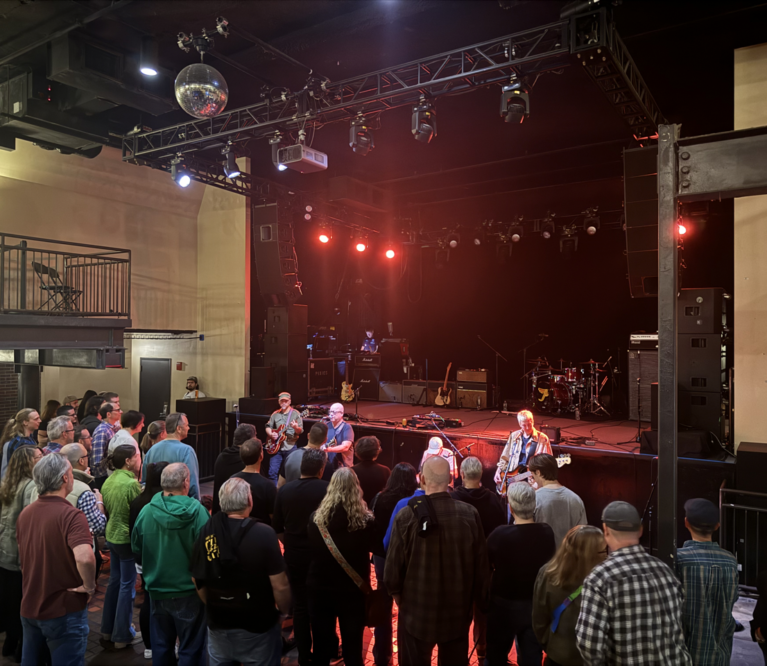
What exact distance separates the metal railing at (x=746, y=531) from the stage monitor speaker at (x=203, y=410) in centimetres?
832

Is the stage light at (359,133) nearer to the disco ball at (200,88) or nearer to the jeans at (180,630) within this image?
the disco ball at (200,88)

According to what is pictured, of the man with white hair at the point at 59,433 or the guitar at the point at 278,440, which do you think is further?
the guitar at the point at 278,440

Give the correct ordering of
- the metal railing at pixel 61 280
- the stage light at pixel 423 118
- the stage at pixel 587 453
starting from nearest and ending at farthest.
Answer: the stage at pixel 587 453 → the stage light at pixel 423 118 → the metal railing at pixel 61 280

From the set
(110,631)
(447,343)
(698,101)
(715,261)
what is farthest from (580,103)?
(110,631)

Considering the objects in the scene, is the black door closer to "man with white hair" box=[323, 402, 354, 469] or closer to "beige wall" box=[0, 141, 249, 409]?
"beige wall" box=[0, 141, 249, 409]

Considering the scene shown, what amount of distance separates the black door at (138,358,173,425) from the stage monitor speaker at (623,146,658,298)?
31.5 ft

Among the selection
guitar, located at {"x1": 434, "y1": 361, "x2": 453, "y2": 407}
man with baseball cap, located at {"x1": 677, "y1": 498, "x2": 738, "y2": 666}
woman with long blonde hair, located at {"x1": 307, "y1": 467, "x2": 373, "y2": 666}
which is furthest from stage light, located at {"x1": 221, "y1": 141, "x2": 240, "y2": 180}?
man with baseball cap, located at {"x1": 677, "y1": 498, "x2": 738, "y2": 666}

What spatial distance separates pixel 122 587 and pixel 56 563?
50.3 inches

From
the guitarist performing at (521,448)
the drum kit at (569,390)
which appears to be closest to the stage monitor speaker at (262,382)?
the drum kit at (569,390)

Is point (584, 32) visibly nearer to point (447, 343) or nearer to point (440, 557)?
point (440, 557)

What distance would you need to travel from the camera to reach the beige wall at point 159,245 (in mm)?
9781

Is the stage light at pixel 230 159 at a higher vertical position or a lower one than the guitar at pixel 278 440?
higher

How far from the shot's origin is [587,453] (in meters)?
7.38

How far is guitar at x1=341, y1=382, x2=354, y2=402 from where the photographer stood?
12.5 meters
